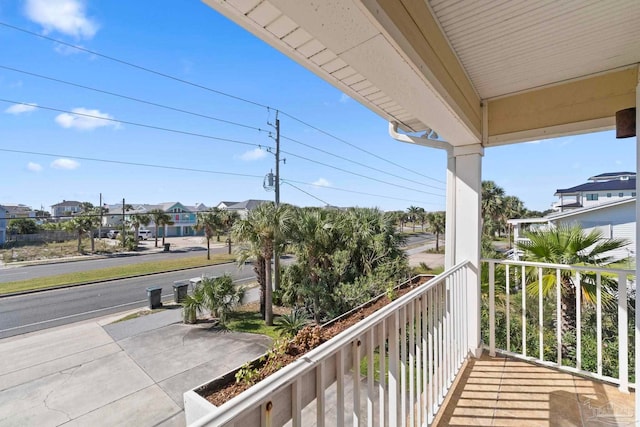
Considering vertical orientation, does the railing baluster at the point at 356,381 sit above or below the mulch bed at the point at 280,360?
above

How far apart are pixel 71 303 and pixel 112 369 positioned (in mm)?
6449

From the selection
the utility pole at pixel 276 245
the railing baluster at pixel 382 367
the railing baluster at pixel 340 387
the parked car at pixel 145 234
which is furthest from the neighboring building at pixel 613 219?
the parked car at pixel 145 234

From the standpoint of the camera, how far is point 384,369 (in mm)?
1154

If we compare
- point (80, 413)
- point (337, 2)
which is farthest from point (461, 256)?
point (80, 413)

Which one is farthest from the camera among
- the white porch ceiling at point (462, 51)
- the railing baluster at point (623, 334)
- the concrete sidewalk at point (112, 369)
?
the concrete sidewalk at point (112, 369)

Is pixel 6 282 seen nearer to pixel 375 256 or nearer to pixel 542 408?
pixel 375 256

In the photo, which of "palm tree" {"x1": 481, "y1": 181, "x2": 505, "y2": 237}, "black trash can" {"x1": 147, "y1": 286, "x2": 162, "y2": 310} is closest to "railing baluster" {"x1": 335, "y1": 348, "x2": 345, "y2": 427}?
"black trash can" {"x1": 147, "y1": 286, "x2": 162, "y2": 310}

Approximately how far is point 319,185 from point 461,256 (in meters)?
20.4

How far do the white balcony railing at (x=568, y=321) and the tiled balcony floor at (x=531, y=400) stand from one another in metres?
0.16

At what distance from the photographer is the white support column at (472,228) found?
2.53m

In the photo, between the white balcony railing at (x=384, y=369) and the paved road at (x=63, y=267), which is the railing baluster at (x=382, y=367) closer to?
the white balcony railing at (x=384, y=369)

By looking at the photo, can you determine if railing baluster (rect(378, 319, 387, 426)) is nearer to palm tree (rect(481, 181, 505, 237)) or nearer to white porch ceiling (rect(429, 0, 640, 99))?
white porch ceiling (rect(429, 0, 640, 99))

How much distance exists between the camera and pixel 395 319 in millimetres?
1267

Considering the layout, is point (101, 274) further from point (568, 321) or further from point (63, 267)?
point (568, 321)
